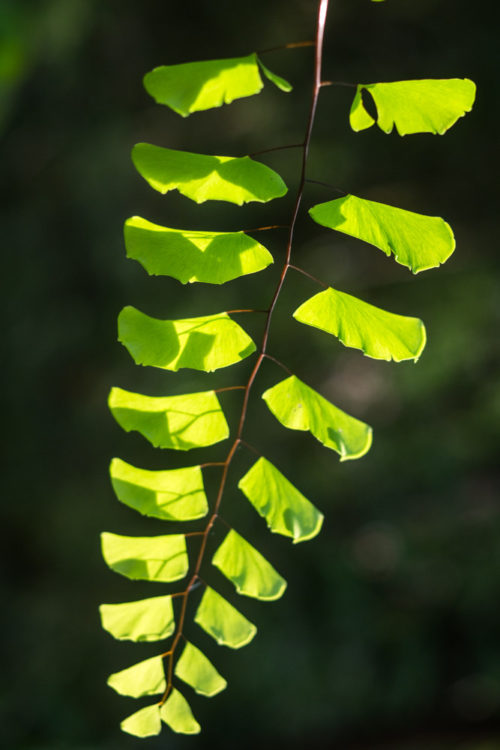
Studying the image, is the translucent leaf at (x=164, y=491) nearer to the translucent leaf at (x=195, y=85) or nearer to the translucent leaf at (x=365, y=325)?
the translucent leaf at (x=365, y=325)

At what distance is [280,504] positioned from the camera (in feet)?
1.84

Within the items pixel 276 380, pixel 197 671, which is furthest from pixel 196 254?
pixel 276 380

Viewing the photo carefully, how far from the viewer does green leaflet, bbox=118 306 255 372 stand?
506 mm

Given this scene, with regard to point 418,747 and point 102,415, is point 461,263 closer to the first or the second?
point 102,415

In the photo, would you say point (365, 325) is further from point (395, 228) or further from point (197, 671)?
point (197, 671)

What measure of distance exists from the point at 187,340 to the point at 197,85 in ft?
0.65

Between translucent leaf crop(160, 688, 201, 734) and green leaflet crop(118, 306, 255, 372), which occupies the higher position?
green leaflet crop(118, 306, 255, 372)

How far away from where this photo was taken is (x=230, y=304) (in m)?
1.92

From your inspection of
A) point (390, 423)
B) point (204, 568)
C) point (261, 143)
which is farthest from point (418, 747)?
point (261, 143)

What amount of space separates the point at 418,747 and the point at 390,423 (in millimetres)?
1125

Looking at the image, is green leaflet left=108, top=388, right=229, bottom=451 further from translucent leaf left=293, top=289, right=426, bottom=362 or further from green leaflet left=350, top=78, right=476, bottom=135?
green leaflet left=350, top=78, right=476, bottom=135

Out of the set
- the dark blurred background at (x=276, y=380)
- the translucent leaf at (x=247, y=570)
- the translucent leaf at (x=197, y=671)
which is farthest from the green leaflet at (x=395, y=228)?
the dark blurred background at (x=276, y=380)

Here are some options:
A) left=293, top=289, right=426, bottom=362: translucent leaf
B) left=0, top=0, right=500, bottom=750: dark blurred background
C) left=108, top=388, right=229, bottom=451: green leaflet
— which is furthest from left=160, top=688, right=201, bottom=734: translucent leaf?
left=0, top=0, right=500, bottom=750: dark blurred background

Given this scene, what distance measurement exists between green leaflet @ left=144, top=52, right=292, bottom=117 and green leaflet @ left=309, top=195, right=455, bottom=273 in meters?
0.10
